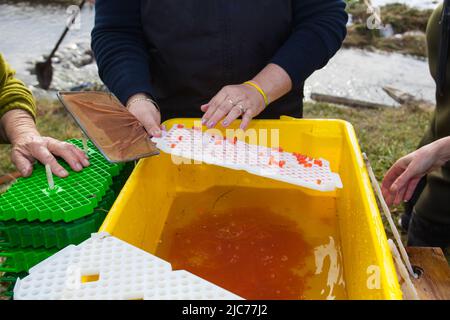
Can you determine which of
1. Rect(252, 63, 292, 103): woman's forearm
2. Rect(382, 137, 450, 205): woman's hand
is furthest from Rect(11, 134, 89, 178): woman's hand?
Rect(382, 137, 450, 205): woman's hand

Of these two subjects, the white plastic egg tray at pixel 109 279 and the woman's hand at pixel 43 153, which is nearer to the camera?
the white plastic egg tray at pixel 109 279

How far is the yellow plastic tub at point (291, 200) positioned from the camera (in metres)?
0.87

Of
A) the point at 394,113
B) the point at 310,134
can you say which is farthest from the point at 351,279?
the point at 394,113

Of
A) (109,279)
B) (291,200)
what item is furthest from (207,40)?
(109,279)

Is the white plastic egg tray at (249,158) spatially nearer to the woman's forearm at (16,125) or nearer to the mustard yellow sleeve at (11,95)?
the woman's forearm at (16,125)

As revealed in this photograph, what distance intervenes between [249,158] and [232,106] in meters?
0.14

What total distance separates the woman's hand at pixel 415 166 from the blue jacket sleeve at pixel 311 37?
37 cm

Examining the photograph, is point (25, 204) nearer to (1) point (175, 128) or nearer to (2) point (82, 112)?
(2) point (82, 112)

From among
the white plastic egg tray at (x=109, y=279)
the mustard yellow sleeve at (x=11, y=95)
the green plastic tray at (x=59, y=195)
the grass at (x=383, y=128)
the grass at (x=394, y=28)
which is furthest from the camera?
the grass at (x=394, y=28)

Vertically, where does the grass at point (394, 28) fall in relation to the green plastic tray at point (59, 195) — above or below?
below

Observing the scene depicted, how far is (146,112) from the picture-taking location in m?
1.14

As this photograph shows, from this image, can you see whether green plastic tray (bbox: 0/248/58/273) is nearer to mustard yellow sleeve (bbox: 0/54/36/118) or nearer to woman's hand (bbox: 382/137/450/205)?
mustard yellow sleeve (bbox: 0/54/36/118)

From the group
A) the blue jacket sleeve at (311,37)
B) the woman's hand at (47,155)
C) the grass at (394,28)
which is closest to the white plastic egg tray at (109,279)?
the woman's hand at (47,155)

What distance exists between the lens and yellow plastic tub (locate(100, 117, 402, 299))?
871 millimetres
